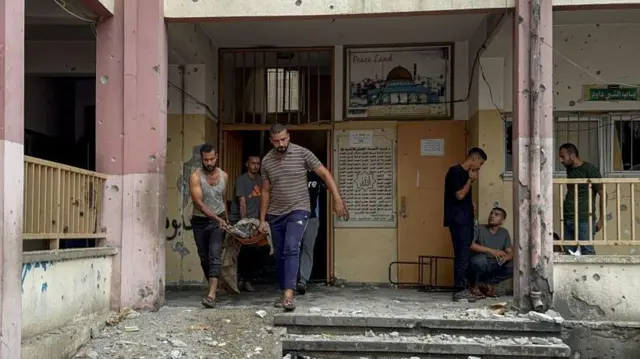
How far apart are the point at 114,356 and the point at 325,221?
4.35 meters

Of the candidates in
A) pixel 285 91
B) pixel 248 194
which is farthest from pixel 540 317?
pixel 285 91

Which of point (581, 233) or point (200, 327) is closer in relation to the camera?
point (200, 327)

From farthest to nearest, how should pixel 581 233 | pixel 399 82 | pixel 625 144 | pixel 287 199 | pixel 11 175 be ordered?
pixel 399 82 → pixel 625 144 → pixel 581 233 → pixel 287 199 → pixel 11 175

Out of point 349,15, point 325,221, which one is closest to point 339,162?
point 325,221

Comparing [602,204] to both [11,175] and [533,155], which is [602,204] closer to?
[533,155]

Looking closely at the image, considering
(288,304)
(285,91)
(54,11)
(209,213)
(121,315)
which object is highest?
(54,11)

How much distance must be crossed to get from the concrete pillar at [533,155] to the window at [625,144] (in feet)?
8.63

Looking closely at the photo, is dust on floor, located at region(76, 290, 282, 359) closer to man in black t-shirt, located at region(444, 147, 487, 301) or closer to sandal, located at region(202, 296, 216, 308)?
sandal, located at region(202, 296, 216, 308)

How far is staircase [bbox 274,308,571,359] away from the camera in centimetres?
516

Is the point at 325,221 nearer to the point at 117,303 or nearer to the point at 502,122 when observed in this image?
the point at 502,122

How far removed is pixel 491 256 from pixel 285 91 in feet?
12.3

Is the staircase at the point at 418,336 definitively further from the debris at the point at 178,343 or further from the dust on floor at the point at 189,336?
the debris at the point at 178,343

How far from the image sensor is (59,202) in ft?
16.5

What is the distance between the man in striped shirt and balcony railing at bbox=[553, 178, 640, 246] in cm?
225
